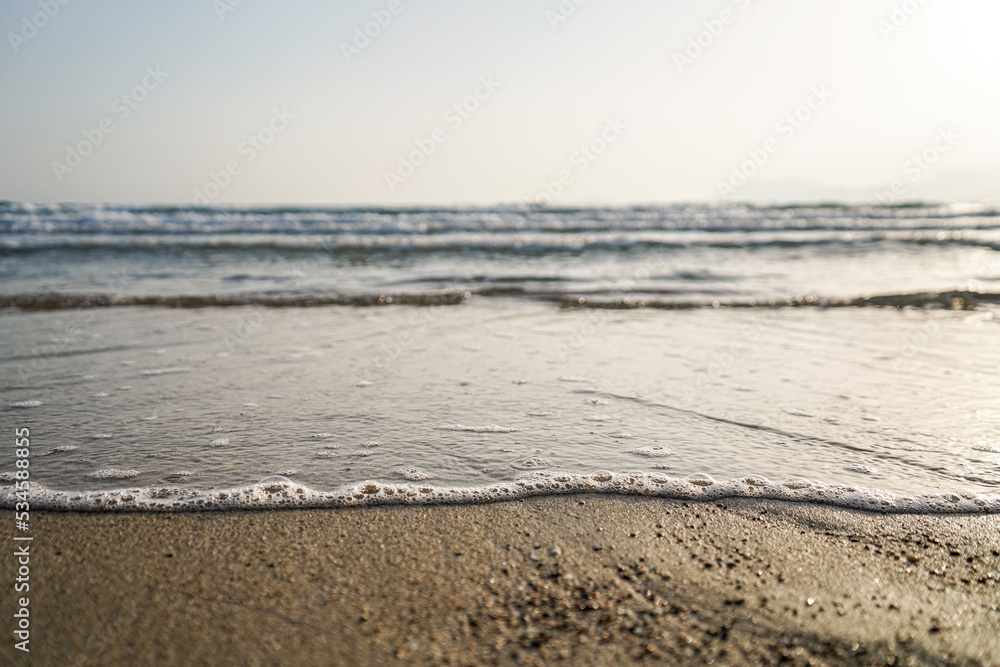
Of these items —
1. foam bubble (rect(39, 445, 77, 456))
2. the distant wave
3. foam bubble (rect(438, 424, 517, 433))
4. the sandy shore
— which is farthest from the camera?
the distant wave

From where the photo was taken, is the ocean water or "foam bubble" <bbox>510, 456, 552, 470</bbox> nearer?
the ocean water

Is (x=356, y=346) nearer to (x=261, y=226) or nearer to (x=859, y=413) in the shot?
(x=859, y=413)

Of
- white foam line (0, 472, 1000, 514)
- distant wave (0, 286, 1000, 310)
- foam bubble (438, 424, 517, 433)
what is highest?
distant wave (0, 286, 1000, 310)

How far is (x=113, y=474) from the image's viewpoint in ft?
8.51

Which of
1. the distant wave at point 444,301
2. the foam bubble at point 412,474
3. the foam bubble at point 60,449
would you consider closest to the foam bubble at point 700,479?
the foam bubble at point 412,474

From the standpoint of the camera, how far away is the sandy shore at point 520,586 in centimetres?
157

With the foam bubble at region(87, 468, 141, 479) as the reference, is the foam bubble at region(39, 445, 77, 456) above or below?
above

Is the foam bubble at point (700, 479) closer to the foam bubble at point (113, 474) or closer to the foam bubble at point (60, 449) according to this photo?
the foam bubble at point (113, 474)

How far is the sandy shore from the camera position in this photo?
5.16ft

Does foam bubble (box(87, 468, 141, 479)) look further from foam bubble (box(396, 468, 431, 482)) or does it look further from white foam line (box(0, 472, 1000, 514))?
foam bubble (box(396, 468, 431, 482))

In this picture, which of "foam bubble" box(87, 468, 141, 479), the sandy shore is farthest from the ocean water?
the sandy shore

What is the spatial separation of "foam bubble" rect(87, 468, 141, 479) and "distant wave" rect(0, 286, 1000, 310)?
187 inches

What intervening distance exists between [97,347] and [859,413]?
5.07m

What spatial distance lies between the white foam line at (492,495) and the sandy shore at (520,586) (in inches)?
2.6
